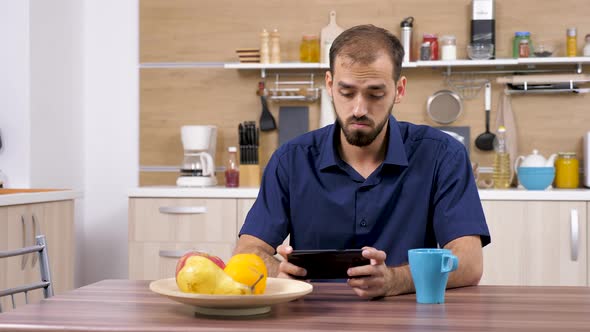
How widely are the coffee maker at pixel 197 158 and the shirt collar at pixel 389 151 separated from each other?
73.1 inches

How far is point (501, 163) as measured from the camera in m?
3.86

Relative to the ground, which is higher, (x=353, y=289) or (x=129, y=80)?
(x=129, y=80)

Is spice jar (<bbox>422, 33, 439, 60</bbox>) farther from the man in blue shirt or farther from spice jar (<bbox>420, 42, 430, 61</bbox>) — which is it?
the man in blue shirt

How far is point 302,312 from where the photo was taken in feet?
4.53

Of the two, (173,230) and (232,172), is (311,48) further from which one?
(173,230)

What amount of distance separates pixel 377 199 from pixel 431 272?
52cm

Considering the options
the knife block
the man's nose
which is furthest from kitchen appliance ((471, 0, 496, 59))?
the man's nose

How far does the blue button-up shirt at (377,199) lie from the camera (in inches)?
78.7

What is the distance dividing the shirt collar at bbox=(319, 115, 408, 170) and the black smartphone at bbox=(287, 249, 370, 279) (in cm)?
51

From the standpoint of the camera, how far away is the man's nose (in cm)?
189

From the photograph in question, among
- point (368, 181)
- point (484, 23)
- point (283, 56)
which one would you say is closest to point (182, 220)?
point (283, 56)

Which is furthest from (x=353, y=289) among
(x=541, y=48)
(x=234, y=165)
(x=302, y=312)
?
(x=541, y=48)

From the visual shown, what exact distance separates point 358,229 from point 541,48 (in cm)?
230

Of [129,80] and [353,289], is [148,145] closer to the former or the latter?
[129,80]
